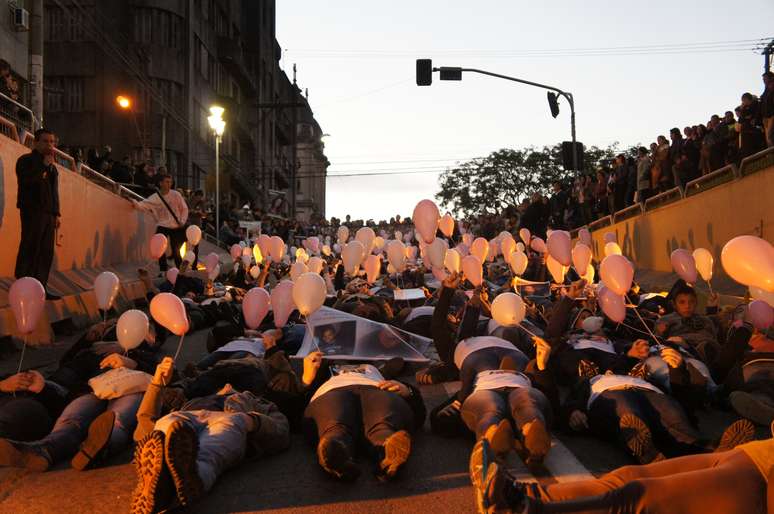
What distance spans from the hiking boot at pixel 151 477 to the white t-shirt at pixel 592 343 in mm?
4190

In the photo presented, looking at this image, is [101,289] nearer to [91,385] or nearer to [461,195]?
[91,385]

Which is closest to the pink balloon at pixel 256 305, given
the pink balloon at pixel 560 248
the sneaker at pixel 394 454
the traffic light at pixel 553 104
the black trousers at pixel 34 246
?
the sneaker at pixel 394 454

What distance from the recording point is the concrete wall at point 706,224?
11.6m

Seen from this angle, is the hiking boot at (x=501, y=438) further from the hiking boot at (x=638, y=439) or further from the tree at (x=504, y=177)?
the tree at (x=504, y=177)

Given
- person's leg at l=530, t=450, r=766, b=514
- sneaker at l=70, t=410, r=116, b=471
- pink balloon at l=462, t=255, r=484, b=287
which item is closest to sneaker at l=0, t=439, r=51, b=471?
sneaker at l=70, t=410, r=116, b=471

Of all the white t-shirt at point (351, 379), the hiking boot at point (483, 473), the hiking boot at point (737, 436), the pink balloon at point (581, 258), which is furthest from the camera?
the pink balloon at point (581, 258)

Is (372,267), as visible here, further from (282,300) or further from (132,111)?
(132,111)

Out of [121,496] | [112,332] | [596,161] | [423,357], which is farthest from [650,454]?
[596,161]

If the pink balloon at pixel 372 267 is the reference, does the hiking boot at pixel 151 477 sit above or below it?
below

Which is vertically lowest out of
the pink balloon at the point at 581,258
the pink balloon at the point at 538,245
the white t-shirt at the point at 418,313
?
the white t-shirt at the point at 418,313

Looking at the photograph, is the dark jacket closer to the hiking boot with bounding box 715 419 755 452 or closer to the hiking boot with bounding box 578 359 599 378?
the hiking boot with bounding box 578 359 599 378

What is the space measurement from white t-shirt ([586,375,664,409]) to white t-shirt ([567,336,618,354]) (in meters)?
1.62

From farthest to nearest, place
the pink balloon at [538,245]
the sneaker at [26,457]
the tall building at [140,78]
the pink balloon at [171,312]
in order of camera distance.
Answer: the tall building at [140,78], the pink balloon at [538,245], the pink balloon at [171,312], the sneaker at [26,457]

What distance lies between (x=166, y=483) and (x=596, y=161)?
59620mm
